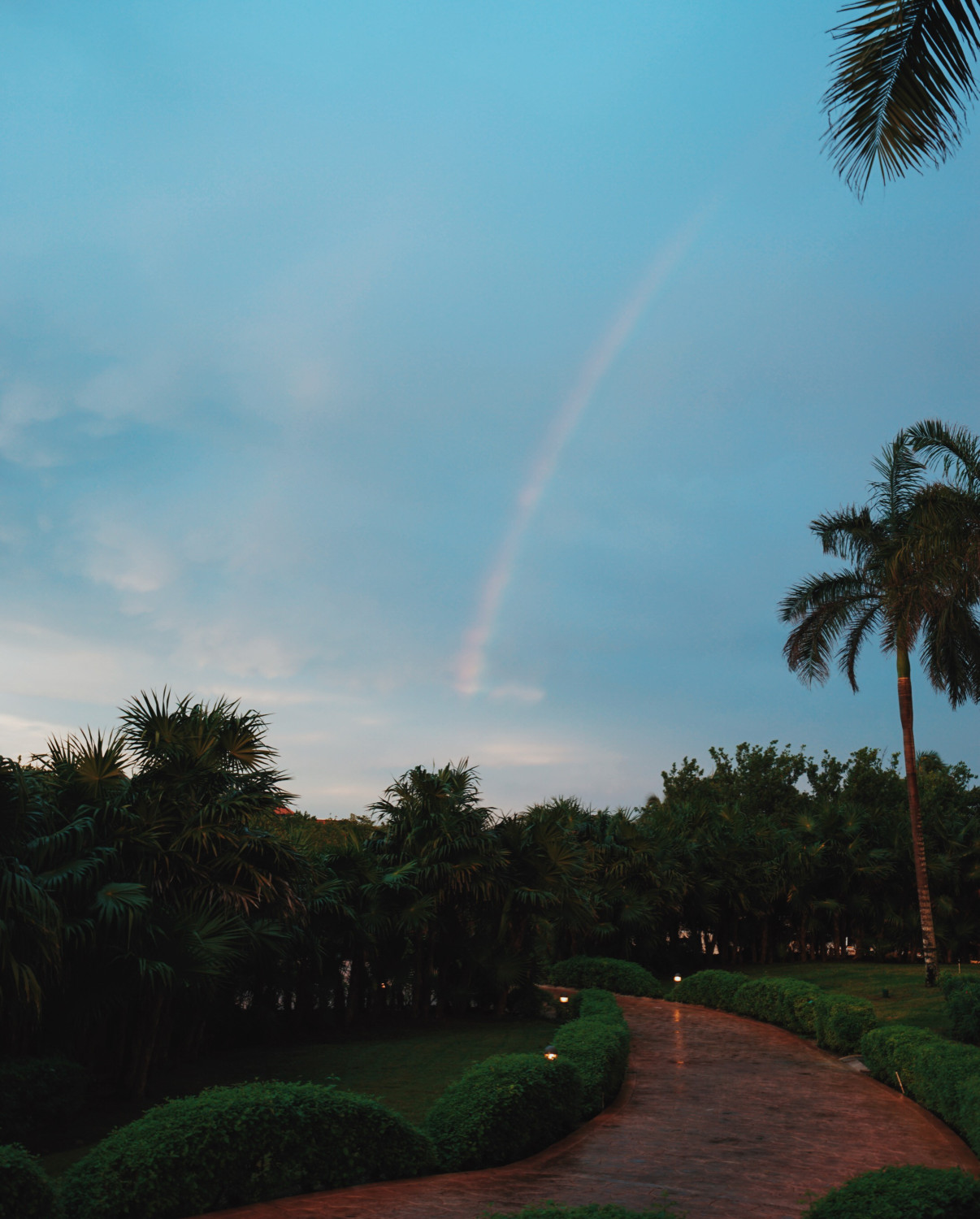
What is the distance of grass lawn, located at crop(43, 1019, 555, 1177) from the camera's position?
1127cm

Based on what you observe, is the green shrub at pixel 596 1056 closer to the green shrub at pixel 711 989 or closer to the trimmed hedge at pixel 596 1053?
the trimmed hedge at pixel 596 1053

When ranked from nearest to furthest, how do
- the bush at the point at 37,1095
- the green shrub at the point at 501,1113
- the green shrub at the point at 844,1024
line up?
the green shrub at the point at 501,1113
the bush at the point at 37,1095
the green shrub at the point at 844,1024

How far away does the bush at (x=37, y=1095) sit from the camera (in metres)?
9.70

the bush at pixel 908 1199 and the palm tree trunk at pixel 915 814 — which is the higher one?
the palm tree trunk at pixel 915 814

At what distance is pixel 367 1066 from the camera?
15.0 metres

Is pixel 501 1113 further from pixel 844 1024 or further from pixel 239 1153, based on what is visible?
pixel 844 1024

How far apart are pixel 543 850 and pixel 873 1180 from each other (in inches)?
613

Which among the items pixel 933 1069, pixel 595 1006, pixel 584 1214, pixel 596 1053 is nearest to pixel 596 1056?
pixel 596 1053

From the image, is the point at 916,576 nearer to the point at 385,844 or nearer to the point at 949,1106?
the point at 949,1106

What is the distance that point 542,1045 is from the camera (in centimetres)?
1697

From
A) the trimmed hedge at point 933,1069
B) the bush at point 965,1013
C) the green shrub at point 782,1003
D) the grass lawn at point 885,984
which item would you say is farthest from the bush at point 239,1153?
the green shrub at point 782,1003

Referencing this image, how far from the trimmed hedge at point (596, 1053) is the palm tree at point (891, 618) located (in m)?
11.1

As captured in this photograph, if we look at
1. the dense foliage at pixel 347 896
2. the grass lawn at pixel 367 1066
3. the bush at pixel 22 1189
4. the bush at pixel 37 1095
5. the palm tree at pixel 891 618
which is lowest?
the grass lawn at pixel 367 1066

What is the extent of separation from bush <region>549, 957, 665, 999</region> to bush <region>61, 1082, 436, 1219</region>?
62.0 ft
